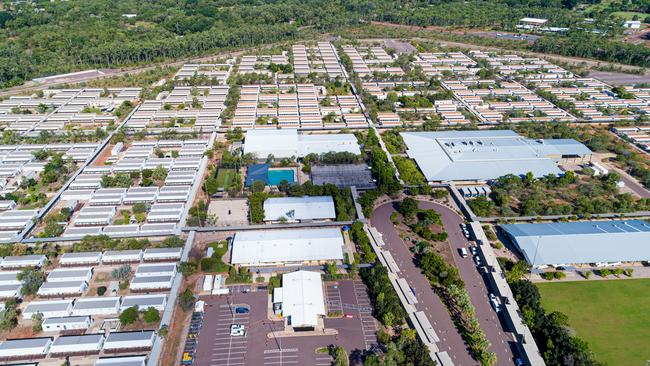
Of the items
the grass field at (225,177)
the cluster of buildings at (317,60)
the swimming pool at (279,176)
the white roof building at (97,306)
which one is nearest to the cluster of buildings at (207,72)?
the cluster of buildings at (317,60)

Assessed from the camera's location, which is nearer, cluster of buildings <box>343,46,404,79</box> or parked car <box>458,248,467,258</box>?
parked car <box>458,248,467,258</box>

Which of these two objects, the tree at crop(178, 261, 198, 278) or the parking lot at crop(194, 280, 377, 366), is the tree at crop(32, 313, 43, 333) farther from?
the parking lot at crop(194, 280, 377, 366)

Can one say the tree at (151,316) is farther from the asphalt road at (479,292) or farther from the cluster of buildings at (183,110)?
the cluster of buildings at (183,110)

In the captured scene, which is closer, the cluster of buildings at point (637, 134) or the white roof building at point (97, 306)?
the white roof building at point (97, 306)

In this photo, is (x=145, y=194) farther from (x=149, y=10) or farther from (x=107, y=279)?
(x=149, y=10)

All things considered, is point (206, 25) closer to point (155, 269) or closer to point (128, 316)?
point (155, 269)

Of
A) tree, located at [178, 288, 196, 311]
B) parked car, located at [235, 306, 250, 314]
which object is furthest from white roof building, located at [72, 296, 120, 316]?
parked car, located at [235, 306, 250, 314]

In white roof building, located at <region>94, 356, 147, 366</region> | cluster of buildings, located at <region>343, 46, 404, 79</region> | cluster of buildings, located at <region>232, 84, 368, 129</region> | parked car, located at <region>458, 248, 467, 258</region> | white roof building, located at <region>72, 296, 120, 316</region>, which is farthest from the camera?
cluster of buildings, located at <region>343, 46, 404, 79</region>
